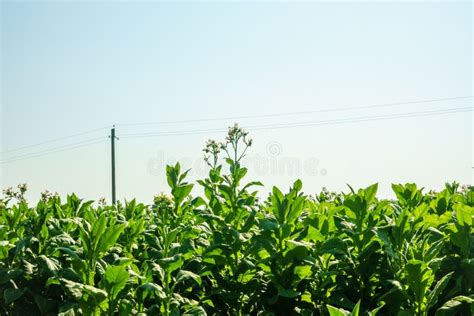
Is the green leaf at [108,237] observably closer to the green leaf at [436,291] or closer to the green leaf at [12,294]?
the green leaf at [12,294]

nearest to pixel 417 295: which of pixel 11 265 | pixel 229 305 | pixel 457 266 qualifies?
pixel 457 266

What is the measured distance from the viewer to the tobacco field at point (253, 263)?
12.8ft

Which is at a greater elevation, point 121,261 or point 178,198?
point 178,198

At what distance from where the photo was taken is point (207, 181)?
546cm

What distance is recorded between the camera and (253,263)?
4648 millimetres

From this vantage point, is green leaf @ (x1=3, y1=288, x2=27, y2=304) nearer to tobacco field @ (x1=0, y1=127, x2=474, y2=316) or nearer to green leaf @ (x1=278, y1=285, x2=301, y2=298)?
tobacco field @ (x1=0, y1=127, x2=474, y2=316)

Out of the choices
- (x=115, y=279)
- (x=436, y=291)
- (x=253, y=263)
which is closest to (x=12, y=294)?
(x=115, y=279)

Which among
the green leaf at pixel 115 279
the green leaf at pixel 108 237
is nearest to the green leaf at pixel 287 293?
the green leaf at pixel 115 279

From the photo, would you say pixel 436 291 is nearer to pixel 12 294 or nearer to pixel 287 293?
pixel 287 293

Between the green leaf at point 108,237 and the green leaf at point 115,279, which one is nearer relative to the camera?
the green leaf at point 115,279

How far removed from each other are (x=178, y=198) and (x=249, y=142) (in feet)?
6.50

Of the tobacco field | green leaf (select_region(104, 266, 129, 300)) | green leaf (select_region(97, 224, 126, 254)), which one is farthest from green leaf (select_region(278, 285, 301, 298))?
green leaf (select_region(97, 224, 126, 254))

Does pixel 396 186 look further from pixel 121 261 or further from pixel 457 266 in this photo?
pixel 121 261

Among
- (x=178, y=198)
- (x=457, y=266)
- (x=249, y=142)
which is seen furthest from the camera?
(x=249, y=142)
